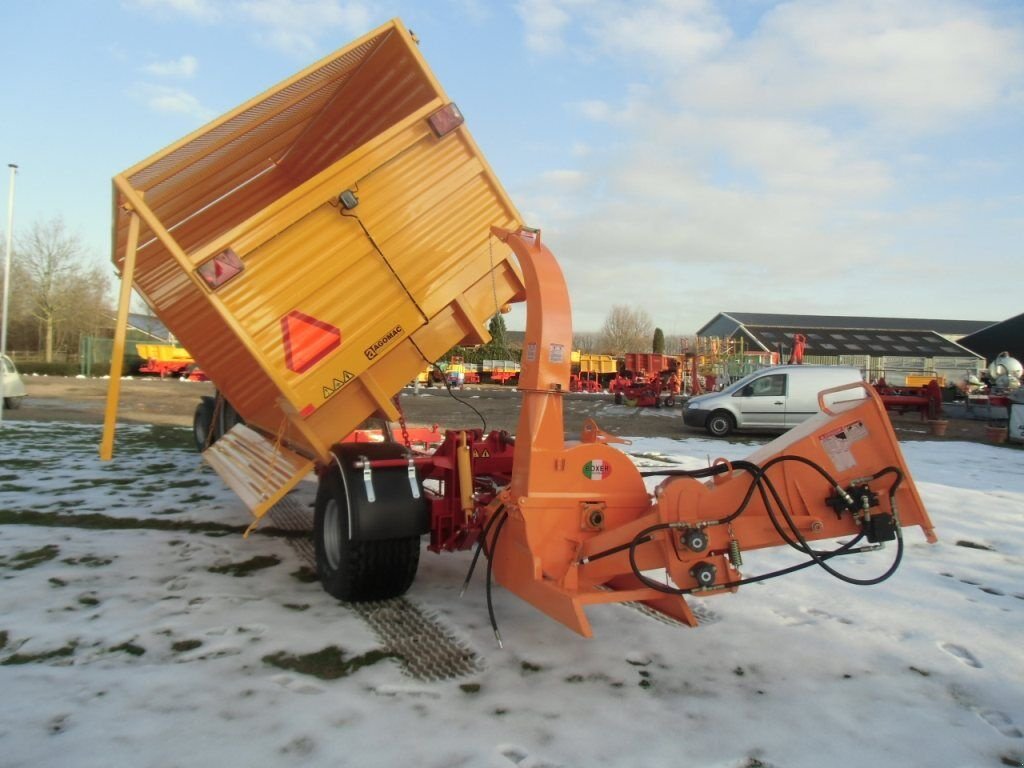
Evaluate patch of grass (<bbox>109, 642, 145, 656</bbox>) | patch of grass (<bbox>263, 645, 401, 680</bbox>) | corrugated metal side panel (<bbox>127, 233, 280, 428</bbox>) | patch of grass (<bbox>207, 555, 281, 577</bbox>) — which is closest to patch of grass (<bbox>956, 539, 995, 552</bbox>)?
patch of grass (<bbox>263, 645, 401, 680</bbox>)

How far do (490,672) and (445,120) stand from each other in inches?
136

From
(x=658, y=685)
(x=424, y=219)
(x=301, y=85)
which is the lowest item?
(x=658, y=685)

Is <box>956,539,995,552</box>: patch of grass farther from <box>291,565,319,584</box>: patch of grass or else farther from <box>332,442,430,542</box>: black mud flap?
<box>291,565,319,584</box>: patch of grass

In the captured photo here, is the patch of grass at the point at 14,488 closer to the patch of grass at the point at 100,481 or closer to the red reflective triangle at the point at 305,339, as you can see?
the patch of grass at the point at 100,481

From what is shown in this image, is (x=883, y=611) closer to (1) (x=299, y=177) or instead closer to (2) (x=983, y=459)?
(1) (x=299, y=177)

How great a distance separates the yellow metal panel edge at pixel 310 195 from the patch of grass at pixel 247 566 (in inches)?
100

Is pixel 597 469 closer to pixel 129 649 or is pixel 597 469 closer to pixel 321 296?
pixel 321 296

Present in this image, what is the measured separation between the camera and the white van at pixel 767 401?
636 inches

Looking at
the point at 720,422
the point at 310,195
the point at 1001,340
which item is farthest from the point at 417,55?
the point at 1001,340

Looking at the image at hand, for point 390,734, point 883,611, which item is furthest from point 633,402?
point 390,734

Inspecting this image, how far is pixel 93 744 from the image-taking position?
9.12 ft

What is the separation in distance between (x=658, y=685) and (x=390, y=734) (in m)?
1.37

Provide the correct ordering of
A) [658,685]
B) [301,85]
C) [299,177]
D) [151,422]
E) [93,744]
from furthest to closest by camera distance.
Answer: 1. [151,422]
2. [299,177]
3. [301,85]
4. [658,685]
5. [93,744]

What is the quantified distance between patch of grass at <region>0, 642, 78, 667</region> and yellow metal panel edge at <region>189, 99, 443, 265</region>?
220 centimetres
